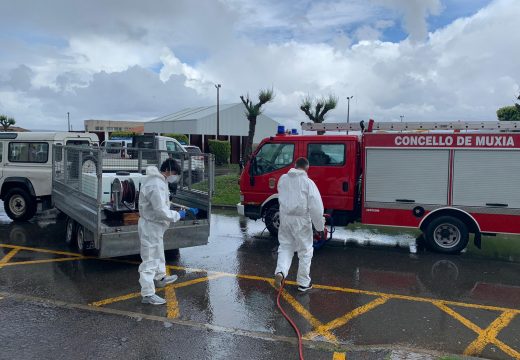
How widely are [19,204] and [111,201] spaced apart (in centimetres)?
435

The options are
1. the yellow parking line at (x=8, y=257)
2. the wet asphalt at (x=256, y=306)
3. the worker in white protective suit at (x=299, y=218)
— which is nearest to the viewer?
the wet asphalt at (x=256, y=306)

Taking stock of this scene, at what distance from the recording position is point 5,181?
412 inches

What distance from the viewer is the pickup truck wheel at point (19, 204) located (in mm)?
10531

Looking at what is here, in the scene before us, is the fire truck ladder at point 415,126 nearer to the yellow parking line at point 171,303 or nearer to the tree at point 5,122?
the yellow parking line at point 171,303

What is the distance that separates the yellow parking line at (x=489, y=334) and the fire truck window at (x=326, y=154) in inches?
164

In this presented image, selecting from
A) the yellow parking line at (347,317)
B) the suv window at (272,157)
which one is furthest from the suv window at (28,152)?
the yellow parking line at (347,317)

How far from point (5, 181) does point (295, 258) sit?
6913mm

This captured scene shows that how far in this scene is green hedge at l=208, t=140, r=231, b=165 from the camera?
2912 cm

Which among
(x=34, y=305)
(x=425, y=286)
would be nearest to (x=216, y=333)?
(x=34, y=305)

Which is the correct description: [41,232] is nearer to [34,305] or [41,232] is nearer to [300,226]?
[34,305]

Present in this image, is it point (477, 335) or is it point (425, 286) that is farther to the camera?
point (425, 286)

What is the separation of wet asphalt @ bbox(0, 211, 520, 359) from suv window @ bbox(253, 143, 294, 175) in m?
1.62

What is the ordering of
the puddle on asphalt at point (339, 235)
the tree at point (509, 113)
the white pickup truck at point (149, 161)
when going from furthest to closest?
the tree at point (509, 113) < the puddle on asphalt at point (339, 235) < the white pickup truck at point (149, 161)

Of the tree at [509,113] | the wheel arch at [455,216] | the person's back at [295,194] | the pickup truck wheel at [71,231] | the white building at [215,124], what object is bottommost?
the pickup truck wheel at [71,231]
